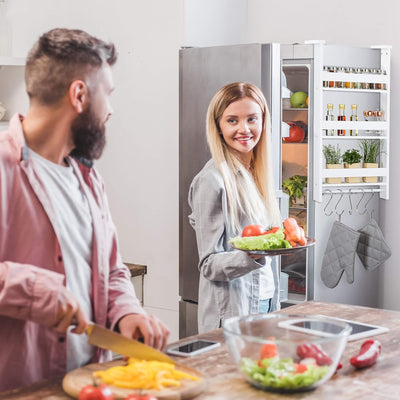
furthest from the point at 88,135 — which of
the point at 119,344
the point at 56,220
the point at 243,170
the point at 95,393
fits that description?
the point at 243,170

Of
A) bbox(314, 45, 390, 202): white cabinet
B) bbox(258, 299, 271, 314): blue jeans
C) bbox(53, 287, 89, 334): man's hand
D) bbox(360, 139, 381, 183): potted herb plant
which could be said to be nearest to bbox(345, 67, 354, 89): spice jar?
bbox(314, 45, 390, 202): white cabinet

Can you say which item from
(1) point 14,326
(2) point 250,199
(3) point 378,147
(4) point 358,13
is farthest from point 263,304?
(4) point 358,13

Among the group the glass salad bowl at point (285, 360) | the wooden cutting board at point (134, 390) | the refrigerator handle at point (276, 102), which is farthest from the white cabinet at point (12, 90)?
the glass salad bowl at point (285, 360)

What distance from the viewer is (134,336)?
170cm

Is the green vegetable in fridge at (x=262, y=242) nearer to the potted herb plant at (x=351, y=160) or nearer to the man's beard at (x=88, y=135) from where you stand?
the man's beard at (x=88, y=135)

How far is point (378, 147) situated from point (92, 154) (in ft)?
8.56

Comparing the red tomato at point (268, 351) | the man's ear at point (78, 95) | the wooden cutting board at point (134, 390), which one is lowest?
the wooden cutting board at point (134, 390)

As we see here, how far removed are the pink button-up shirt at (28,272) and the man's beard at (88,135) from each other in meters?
0.11

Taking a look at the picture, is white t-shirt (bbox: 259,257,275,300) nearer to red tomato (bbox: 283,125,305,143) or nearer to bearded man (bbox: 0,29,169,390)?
bearded man (bbox: 0,29,169,390)

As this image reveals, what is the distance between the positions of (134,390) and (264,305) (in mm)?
1258

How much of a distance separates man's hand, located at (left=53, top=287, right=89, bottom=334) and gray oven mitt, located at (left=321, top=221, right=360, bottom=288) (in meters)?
2.49

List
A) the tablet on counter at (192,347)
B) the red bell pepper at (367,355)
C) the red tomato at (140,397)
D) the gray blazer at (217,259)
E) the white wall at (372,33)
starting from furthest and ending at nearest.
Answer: the white wall at (372,33) → the gray blazer at (217,259) → the tablet on counter at (192,347) → the red bell pepper at (367,355) → the red tomato at (140,397)

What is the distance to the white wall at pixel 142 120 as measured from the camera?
398cm

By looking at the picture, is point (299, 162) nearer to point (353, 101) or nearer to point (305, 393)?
point (353, 101)
